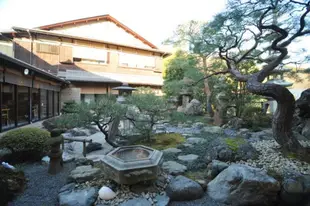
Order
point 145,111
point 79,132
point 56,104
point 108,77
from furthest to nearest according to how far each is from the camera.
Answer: point 108,77 < point 56,104 < point 79,132 < point 145,111

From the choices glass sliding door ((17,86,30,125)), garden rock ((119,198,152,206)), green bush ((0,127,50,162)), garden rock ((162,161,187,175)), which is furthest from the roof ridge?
garden rock ((119,198,152,206))

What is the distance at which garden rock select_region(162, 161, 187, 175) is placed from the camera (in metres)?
3.44

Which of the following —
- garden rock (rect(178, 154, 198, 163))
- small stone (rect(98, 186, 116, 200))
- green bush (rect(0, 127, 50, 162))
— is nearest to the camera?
small stone (rect(98, 186, 116, 200))

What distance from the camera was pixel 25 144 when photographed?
3.95 metres

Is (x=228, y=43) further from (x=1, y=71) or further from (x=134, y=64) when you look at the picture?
(x=134, y=64)

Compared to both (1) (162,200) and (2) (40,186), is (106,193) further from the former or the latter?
(2) (40,186)

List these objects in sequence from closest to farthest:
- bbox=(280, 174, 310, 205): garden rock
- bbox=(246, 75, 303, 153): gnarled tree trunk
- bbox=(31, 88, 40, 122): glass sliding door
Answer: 1. bbox=(280, 174, 310, 205): garden rock
2. bbox=(246, 75, 303, 153): gnarled tree trunk
3. bbox=(31, 88, 40, 122): glass sliding door

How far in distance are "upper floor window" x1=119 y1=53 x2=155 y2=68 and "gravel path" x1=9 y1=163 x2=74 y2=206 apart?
35.9ft

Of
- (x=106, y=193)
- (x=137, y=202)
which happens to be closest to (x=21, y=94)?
(x=106, y=193)

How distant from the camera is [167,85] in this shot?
13031 millimetres

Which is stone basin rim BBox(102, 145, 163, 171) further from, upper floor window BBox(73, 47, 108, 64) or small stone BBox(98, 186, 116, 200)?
upper floor window BBox(73, 47, 108, 64)

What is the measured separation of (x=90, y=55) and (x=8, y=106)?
786 cm

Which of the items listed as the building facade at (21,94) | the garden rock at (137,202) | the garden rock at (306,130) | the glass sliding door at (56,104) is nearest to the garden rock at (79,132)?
the building facade at (21,94)

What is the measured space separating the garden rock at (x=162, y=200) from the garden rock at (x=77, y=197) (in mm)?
851
